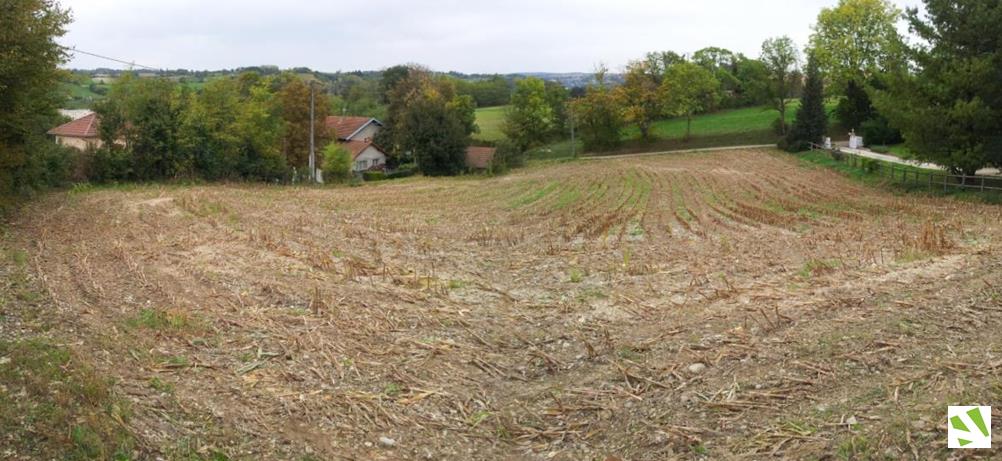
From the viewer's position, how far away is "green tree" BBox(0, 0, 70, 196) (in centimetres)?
1756

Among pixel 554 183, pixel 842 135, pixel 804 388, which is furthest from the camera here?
pixel 842 135

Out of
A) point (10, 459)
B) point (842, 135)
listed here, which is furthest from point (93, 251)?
point (842, 135)

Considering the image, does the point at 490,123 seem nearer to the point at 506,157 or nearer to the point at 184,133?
the point at 506,157

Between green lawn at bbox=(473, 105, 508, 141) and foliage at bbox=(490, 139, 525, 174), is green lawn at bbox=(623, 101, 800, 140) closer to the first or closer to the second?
green lawn at bbox=(473, 105, 508, 141)

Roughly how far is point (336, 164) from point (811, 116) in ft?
105

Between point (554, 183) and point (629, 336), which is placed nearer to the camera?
point (629, 336)

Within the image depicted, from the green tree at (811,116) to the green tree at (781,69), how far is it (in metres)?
5.16

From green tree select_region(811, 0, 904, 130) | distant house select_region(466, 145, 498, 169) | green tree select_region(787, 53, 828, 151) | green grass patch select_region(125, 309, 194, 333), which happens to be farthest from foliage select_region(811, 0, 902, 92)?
green grass patch select_region(125, 309, 194, 333)

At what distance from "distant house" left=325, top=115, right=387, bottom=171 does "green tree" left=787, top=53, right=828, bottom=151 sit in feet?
104

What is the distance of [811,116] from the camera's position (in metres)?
49.0

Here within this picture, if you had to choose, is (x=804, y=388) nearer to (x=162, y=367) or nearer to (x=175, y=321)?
(x=162, y=367)

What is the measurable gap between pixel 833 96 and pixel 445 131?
31919 mm

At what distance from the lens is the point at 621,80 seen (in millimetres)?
66188

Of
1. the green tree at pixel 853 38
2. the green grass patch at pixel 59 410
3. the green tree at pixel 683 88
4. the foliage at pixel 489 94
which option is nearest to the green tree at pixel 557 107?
the green tree at pixel 683 88
